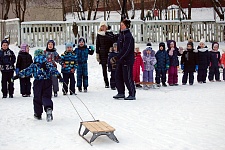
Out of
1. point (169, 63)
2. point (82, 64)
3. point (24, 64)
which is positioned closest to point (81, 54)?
point (82, 64)

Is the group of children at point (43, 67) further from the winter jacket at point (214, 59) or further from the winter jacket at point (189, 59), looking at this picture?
the winter jacket at point (214, 59)

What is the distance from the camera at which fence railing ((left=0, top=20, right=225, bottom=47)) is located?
75.7 ft

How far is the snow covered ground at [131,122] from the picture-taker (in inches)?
277

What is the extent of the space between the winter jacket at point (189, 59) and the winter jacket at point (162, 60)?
99cm

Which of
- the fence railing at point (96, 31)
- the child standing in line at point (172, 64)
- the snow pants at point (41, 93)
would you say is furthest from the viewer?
the fence railing at point (96, 31)

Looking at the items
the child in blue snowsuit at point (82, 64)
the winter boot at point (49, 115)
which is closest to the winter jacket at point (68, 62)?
the child in blue snowsuit at point (82, 64)

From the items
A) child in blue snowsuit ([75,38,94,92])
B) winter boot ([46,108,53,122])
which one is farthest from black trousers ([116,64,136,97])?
winter boot ([46,108,53,122])

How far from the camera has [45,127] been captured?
8.45 m

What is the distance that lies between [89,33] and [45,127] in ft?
50.9

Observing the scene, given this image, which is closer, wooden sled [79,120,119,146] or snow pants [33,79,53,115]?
wooden sled [79,120,119,146]

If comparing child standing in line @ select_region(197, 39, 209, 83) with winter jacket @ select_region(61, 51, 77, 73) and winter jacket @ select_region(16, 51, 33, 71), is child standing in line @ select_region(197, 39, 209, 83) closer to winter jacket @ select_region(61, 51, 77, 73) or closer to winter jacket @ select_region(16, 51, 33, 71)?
winter jacket @ select_region(61, 51, 77, 73)

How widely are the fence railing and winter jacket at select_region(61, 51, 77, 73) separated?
10358 mm

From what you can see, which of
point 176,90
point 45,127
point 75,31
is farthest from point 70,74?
point 75,31

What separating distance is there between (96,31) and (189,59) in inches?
344
